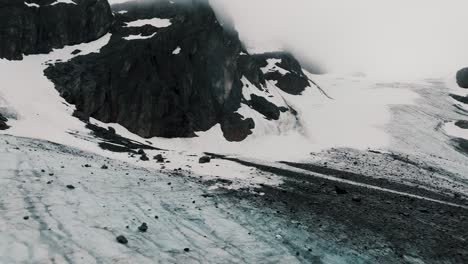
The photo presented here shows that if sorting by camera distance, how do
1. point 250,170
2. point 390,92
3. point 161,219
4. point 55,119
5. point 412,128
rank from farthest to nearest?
point 390,92 < point 412,128 < point 55,119 < point 250,170 < point 161,219

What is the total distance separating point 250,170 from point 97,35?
60.5m

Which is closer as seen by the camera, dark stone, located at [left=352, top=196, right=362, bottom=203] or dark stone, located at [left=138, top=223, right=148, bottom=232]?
dark stone, located at [left=138, top=223, right=148, bottom=232]

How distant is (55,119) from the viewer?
51.3m

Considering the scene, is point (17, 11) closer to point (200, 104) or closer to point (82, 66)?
point (82, 66)

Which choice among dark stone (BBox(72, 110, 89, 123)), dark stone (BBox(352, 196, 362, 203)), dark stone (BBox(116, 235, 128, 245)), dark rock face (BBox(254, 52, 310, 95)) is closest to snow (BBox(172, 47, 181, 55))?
dark stone (BBox(72, 110, 89, 123))

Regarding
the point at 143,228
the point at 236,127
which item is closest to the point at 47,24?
the point at 236,127

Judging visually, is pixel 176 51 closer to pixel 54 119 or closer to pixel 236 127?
pixel 236 127

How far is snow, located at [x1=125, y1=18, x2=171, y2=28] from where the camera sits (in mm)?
82156

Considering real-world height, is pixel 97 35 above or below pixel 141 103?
above

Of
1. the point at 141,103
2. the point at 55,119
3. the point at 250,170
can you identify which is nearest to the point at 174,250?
the point at 250,170

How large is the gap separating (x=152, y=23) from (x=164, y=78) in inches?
621

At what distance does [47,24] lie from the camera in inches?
3076

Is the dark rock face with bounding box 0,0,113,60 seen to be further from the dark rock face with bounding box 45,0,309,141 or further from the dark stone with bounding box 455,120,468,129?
the dark stone with bounding box 455,120,468,129

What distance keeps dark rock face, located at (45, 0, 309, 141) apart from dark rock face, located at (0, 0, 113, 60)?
4.20 metres
